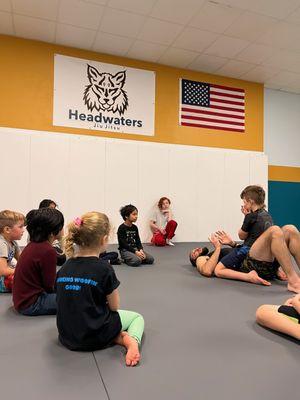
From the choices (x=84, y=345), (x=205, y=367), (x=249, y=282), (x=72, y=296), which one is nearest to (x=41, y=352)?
(x=84, y=345)

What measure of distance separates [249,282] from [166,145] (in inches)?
165

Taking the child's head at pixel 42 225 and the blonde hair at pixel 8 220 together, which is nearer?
the child's head at pixel 42 225

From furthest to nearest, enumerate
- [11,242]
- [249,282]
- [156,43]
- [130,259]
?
[156,43] → [130,259] → [249,282] → [11,242]

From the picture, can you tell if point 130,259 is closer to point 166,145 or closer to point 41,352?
point 41,352

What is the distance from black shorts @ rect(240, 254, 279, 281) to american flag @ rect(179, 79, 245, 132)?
4.52 m

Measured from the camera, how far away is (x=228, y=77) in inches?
290

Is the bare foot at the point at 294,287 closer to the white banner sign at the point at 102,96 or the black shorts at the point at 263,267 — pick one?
the black shorts at the point at 263,267

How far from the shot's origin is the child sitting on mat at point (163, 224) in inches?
241

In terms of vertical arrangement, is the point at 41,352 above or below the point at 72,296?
below

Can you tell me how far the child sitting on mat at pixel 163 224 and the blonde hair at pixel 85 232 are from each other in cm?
445

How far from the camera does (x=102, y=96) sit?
21.1 ft

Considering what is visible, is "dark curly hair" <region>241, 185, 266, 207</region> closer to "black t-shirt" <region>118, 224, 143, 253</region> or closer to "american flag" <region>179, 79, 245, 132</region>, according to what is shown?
"black t-shirt" <region>118, 224, 143, 253</region>

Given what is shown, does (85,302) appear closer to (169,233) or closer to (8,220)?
(8,220)

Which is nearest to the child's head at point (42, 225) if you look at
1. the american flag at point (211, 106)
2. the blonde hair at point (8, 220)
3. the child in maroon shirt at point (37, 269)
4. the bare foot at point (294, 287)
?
the child in maroon shirt at point (37, 269)
